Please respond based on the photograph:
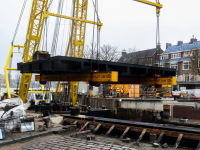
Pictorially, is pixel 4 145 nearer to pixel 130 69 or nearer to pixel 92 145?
pixel 92 145

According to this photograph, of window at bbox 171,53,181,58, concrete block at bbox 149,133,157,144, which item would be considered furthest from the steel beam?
window at bbox 171,53,181,58

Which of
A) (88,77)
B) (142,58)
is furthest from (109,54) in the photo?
(88,77)

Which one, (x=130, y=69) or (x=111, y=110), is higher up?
(x=130, y=69)

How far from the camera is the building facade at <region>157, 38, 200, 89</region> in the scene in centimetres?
5442

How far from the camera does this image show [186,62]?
62.8 m

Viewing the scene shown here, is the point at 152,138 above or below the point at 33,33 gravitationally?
below

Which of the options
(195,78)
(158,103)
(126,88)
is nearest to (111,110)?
(158,103)

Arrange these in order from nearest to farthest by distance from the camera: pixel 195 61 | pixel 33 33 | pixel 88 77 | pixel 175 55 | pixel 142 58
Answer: pixel 88 77, pixel 33 33, pixel 195 61, pixel 142 58, pixel 175 55

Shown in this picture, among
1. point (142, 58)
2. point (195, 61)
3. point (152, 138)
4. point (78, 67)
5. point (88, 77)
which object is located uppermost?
point (142, 58)

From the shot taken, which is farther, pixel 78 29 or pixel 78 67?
pixel 78 29

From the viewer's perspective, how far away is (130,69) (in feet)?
51.1

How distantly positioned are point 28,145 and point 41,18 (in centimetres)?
2209

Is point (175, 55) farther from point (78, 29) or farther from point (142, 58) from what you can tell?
point (78, 29)

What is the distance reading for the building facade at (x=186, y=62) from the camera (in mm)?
54425
